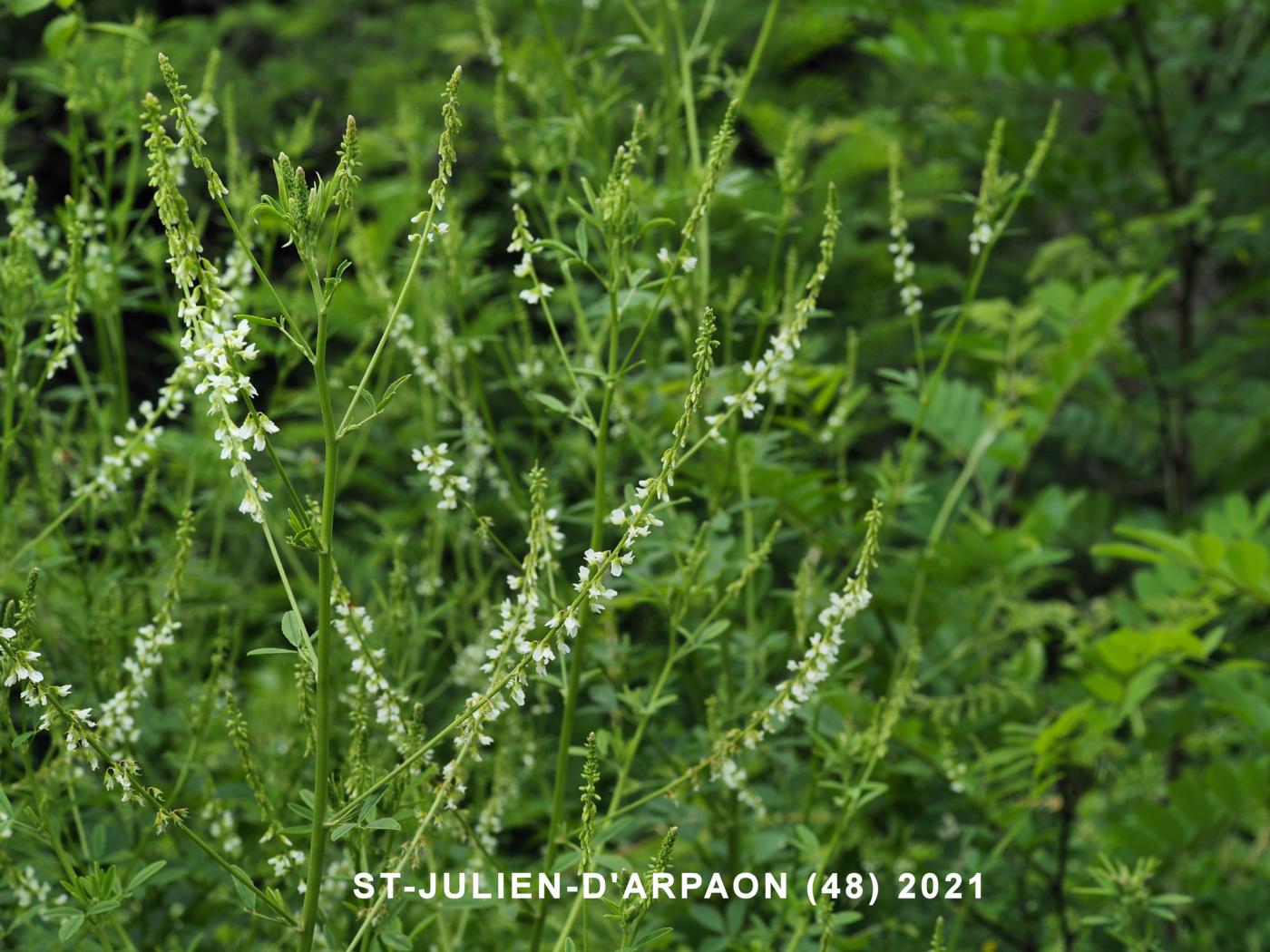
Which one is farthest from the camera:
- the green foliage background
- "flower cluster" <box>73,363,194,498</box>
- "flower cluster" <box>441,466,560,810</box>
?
the green foliage background

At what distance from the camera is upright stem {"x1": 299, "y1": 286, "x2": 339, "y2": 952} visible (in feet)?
3.88

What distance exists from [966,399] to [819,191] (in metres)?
1.62

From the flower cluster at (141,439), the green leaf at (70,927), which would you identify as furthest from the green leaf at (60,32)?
the green leaf at (70,927)

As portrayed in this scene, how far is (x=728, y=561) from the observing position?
208 centimetres

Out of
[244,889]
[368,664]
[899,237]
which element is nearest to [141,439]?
[368,664]

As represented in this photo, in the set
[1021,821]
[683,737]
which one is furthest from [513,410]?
[1021,821]

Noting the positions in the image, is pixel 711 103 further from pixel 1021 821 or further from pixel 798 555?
pixel 1021 821

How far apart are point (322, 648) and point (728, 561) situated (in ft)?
3.22

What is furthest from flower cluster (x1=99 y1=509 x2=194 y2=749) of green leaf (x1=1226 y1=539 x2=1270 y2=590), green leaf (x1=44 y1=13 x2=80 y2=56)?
green leaf (x1=1226 y1=539 x2=1270 y2=590)

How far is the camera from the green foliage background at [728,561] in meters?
1.81

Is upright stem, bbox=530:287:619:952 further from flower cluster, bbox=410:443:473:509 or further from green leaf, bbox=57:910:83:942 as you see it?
green leaf, bbox=57:910:83:942

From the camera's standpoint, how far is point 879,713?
1.73 metres

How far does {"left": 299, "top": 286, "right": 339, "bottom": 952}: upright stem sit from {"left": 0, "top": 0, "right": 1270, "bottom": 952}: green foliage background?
0.19ft

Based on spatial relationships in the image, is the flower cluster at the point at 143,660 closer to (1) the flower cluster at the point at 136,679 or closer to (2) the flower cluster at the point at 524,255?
(1) the flower cluster at the point at 136,679
